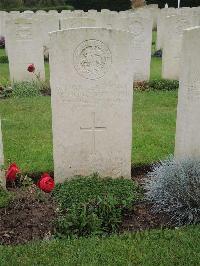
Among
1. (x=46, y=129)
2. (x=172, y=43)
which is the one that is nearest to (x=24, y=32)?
(x=172, y=43)

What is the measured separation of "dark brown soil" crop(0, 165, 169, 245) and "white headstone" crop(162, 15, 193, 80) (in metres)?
7.52

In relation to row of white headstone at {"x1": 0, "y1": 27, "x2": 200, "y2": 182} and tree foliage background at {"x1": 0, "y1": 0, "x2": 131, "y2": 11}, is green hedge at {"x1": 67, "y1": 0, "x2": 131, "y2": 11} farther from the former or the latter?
row of white headstone at {"x1": 0, "y1": 27, "x2": 200, "y2": 182}

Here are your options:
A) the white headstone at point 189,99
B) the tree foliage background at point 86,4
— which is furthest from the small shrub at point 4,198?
the tree foliage background at point 86,4

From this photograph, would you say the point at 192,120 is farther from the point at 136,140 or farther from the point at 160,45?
the point at 160,45

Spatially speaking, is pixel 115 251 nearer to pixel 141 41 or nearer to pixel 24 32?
pixel 24 32

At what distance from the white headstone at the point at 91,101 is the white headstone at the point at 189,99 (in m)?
0.63

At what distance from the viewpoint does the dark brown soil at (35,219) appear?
4695 mm

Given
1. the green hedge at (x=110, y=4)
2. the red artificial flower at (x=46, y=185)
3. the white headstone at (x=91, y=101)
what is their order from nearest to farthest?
the white headstone at (x=91, y=101) → the red artificial flower at (x=46, y=185) → the green hedge at (x=110, y=4)

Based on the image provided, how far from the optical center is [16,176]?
19.2ft

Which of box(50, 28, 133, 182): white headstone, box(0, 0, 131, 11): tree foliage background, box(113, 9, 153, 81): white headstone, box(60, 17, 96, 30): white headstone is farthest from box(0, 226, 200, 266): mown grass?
box(0, 0, 131, 11): tree foliage background

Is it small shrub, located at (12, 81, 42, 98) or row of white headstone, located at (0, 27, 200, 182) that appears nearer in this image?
row of white headstone, located at (0, 27, 200, 182)

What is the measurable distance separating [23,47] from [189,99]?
681cm

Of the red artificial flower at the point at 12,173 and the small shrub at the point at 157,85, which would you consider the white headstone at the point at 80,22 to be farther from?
the red artificial flower at the point at 12,173

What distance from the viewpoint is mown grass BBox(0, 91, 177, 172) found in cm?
671
